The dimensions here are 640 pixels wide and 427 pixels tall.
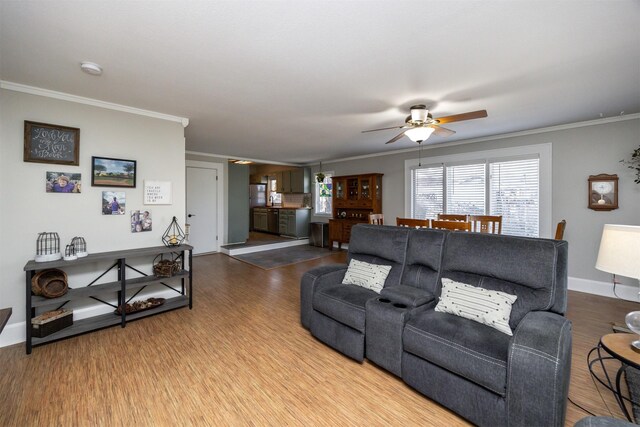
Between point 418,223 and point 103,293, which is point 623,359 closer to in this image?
point 418,223

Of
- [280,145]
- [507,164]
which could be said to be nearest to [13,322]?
[280,145]

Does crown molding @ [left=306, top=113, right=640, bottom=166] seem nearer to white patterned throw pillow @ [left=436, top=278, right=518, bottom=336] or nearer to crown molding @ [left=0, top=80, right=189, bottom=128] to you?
white patterned throw pillow @ [left=436, top=278, right=518, bottom=336]

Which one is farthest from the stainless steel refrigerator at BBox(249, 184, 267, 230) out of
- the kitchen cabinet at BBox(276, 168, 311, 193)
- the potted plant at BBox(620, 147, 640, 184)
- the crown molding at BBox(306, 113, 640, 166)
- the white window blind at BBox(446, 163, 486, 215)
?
the potted plant at BBox(620, 147, 640, 184)

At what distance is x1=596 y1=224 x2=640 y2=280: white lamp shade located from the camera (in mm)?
1435

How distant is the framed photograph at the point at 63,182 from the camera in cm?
272

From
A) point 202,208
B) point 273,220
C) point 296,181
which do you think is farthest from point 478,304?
point 273,220

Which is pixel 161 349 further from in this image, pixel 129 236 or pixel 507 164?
pixel 507 164

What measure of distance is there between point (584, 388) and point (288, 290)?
321 cm

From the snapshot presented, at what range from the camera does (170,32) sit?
5.93 ft

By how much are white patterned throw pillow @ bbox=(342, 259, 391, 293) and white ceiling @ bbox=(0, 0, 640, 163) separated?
1784mm

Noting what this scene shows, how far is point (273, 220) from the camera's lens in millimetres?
9352

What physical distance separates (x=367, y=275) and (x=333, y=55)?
1935 mm

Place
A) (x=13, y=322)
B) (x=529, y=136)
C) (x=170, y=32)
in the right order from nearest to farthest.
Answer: (x=170, y=32)
(x=13, y=322)
(x=529, y=136)

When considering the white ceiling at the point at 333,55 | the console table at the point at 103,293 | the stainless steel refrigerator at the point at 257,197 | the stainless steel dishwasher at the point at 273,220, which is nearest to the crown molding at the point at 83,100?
the white ceiling at the point at 333,55
